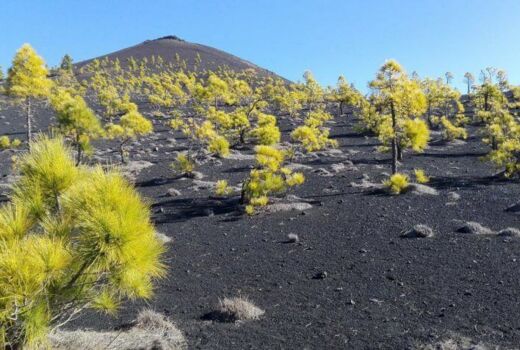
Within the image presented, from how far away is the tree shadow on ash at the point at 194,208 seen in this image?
15.5 m

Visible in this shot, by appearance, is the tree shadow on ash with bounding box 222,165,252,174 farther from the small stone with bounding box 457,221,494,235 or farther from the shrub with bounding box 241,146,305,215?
the small stone with bounding box 457,221,494,235

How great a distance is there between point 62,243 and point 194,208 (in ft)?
43.1

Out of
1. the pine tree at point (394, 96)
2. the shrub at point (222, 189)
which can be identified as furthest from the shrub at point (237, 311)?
the pine tree at point (394, 96)

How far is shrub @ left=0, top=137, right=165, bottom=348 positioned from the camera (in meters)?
3.38

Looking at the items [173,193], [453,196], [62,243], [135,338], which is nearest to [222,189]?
[173,193]

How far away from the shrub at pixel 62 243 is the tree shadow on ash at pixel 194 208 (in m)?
10.7

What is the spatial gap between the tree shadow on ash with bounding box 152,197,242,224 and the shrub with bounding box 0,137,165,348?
10678 mm

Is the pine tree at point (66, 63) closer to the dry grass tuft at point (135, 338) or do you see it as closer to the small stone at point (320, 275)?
the small stone at point (320, 275)

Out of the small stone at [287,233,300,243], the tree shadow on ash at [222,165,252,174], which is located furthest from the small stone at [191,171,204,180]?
the small stone at [287,233,300,243]

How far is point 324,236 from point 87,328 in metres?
7.21

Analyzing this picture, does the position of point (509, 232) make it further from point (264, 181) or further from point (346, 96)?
point (346, 96)

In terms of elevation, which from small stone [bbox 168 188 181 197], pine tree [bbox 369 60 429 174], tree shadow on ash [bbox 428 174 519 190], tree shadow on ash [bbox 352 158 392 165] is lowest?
tree shadow on ash [bbox 428 174 519 190]

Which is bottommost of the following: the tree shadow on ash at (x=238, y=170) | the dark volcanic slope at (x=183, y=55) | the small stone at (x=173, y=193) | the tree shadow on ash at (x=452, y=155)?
the tree shadow on ash at (x=452, y=155)

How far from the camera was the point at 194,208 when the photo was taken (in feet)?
55.2
